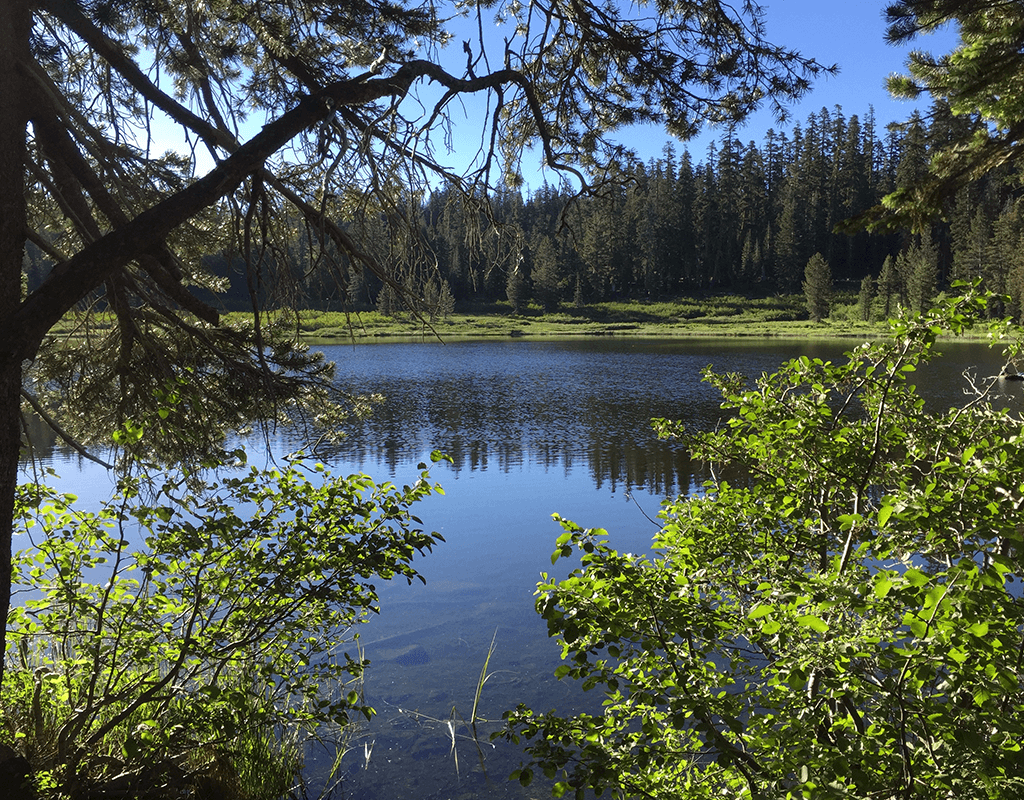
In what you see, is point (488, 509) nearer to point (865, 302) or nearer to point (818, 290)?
point (865, 302)

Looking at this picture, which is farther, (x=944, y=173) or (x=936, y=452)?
(x=944, y=173)

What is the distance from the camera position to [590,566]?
9.83 ft

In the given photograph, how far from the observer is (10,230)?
342 centimetres

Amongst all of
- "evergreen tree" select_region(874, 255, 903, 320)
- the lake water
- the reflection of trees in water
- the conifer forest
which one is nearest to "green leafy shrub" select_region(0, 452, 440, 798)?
the lake water

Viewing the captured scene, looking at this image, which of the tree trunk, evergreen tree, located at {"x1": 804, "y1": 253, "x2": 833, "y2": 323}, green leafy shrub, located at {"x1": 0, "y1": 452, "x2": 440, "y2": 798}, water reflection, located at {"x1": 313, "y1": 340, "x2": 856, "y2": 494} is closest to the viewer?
the tree trunk

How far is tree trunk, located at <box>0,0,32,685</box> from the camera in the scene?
328 centimetres

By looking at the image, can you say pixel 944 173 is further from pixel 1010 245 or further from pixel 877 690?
pixel 1010 245

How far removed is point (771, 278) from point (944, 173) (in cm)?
9155

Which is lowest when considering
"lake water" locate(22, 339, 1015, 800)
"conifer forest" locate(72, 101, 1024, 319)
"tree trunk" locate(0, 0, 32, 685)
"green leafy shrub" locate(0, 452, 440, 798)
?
"lake water" locate(22, 339, 1015, 800)

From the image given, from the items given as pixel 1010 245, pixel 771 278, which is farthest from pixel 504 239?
pixel 771 278

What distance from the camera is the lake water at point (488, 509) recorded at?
19.6 feet

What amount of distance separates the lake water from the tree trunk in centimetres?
335

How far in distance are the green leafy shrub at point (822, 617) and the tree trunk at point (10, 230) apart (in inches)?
98.6

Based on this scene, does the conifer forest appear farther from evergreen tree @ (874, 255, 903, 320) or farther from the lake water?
the lake water
